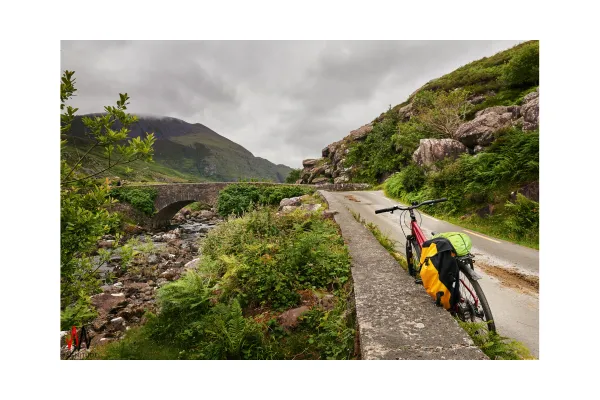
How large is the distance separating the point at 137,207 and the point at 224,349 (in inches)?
1130

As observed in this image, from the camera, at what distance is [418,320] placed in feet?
10.8

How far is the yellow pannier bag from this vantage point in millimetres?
3236

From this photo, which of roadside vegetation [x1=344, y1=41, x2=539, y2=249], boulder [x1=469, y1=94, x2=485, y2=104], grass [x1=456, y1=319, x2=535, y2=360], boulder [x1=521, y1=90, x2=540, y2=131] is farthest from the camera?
boulder [x1=469, y1=94, x2=485, y2=104]

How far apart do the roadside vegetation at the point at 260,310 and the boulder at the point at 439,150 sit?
12.1 m

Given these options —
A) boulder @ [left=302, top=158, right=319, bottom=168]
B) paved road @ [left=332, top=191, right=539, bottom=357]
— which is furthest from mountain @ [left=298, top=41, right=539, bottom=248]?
boulder @ [left=302, top=158, right=319, bottom=168]

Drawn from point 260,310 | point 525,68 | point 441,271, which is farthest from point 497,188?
point 525,68

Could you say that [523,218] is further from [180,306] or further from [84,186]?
[84,186]

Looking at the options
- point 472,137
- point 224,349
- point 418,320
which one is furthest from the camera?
point 472,137

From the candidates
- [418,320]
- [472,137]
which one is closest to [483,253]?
[418,320]

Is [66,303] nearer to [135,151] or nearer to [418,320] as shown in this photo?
[135,151]

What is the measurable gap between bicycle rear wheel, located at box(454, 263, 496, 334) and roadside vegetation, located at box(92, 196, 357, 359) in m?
1.37

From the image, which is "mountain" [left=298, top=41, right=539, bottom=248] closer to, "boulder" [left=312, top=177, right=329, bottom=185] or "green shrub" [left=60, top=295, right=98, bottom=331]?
"green shrub" [left=60, top=295, right=98, bottom=331]

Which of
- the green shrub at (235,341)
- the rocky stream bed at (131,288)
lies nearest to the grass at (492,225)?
the green shrub at (235,341)

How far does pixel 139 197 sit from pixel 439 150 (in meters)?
27.7
